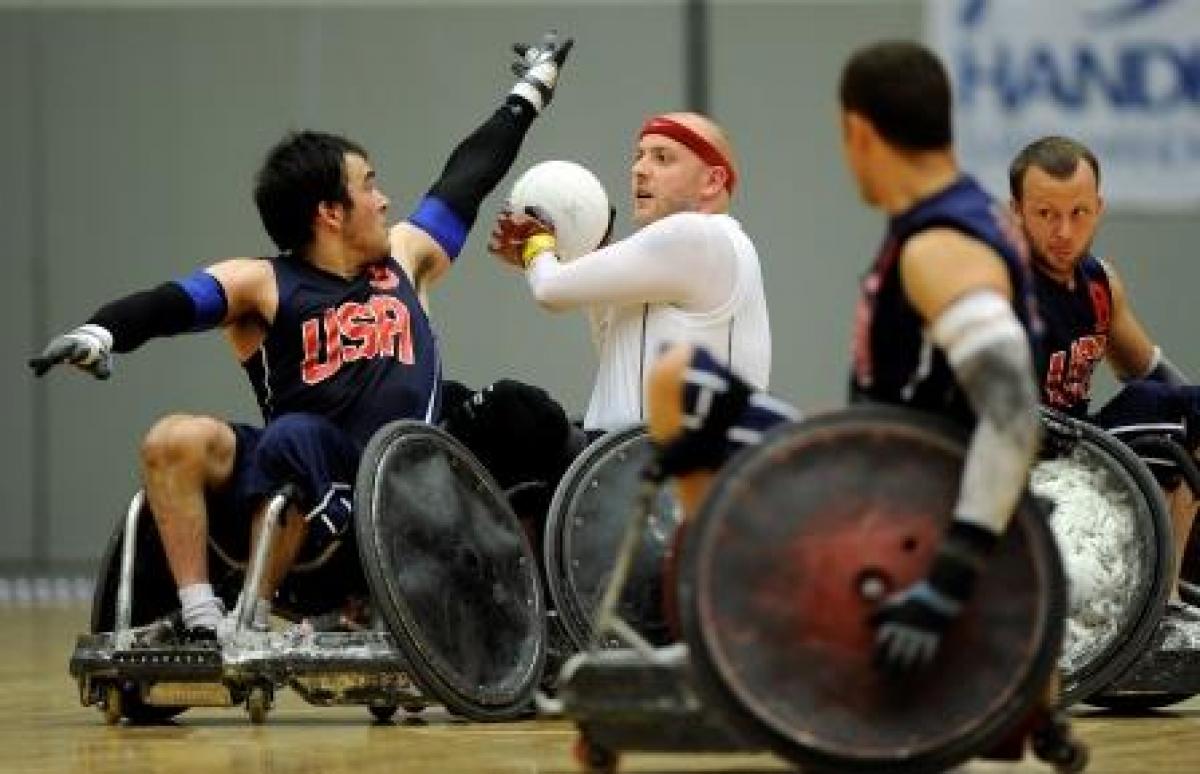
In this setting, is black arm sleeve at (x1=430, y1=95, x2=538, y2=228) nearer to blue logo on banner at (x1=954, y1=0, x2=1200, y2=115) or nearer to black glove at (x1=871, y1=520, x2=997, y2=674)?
black glove at (x1=871, y1=520, x2=997, y2=674)

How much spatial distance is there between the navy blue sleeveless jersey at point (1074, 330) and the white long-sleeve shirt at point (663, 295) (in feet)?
1.98

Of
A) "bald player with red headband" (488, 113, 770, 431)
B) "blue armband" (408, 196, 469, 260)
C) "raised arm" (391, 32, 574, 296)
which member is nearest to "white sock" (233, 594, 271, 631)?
"bald player with red headband" (488, 113, 770, 431)

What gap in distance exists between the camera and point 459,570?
5992mm

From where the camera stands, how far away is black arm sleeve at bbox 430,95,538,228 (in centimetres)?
689

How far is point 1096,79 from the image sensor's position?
1204 centimetres

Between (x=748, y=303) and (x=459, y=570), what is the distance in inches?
34.8

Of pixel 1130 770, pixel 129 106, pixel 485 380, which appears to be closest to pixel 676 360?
pixel 1130 770

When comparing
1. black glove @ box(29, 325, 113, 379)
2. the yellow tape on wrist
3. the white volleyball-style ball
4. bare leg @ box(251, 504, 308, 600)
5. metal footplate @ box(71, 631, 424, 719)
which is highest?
the white volleyball-style ball

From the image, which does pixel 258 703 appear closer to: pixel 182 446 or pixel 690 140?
pixel 182 446

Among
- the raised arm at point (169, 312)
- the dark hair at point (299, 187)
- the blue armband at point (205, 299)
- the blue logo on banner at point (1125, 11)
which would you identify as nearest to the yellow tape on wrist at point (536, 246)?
the dark hair at point (299, 187)

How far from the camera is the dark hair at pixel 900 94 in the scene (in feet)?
13.8

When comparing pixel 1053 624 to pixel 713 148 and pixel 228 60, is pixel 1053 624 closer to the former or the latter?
pixel 713 148

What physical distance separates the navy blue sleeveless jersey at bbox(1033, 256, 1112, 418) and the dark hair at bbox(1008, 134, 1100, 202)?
210 millimetres

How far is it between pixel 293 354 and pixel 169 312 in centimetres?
30
